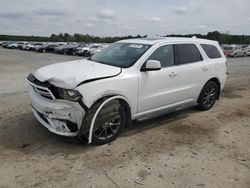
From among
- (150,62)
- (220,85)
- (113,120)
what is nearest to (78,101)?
(113,120)

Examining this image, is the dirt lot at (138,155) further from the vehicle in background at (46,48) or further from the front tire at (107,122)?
the vehicle in background at (46,48)

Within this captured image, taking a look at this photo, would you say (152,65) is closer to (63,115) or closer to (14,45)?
(63,115)

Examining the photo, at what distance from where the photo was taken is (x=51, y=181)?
3289 mm

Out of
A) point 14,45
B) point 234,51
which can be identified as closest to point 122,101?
point 234,51

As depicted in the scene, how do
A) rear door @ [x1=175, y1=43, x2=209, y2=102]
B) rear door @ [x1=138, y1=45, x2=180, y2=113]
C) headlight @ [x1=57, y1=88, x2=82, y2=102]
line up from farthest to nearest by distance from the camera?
rear door @ [x1=175, y1=43, x2=209, y2=102] → rear door @ [x1=138, y1=45, x2=180, y2=113] → headlight @ [x1=57, y1=88, x2=82, y2=102]

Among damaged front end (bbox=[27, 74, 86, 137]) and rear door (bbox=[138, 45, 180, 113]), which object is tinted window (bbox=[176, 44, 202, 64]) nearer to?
rear door (bbox=[138, 45, 180, 113])

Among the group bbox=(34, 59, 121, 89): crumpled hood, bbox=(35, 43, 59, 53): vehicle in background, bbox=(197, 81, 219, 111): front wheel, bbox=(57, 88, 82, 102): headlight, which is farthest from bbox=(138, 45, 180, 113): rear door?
bbox=(35, 43, 59, 53): vehicle in background

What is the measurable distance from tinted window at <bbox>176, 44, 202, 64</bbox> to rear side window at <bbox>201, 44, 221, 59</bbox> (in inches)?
13.5

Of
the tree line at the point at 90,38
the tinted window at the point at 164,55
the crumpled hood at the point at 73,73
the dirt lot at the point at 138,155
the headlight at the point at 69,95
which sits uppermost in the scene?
the tree line at the point at 90,38

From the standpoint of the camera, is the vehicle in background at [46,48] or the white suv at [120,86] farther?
the vehicle in background at [46,48]

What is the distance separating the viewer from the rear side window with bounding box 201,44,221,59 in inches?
244

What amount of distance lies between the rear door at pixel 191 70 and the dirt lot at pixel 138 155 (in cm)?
60

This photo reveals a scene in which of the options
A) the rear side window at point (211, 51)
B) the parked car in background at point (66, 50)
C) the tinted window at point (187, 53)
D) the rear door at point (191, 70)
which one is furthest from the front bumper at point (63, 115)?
the parked car in background at point (66, 50)

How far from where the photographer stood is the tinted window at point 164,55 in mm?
5039
